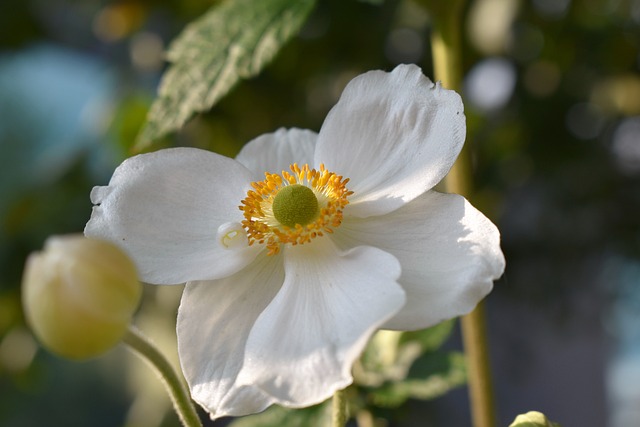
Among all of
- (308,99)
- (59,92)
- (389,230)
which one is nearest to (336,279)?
(389,230)

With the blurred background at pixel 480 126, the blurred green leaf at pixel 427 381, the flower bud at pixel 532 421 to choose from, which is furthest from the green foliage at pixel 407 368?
the blurred background at pixel 480 126

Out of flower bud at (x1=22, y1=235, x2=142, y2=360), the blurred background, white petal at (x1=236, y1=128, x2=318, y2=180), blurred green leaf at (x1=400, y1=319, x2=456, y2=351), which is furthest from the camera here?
the blurred background

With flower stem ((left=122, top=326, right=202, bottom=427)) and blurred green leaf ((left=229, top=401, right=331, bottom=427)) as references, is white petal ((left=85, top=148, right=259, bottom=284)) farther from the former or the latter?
blurred green leaf ((left=229, top=401, right=331, bottom=427))

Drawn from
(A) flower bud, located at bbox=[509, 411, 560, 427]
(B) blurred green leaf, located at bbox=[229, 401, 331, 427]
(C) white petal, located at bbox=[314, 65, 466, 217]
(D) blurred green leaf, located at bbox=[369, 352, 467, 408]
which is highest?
(C) white petal, located at bbox=[314, 65, 466, 217]

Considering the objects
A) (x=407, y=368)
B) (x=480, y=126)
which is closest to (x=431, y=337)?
(x=407, y=368)

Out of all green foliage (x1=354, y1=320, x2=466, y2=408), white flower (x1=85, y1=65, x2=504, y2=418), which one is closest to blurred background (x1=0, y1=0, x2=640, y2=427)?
green foliage (x1=354, y1=320, x2=466, y2=408)

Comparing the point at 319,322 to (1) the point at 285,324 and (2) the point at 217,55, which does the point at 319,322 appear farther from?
(2) the point at 217,55

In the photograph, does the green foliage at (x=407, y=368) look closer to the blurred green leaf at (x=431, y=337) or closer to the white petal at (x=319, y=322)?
the blurred green leaf at (x=431, y=337)
